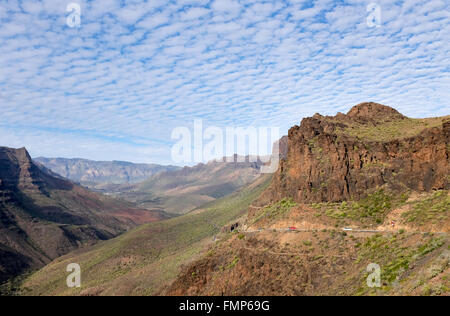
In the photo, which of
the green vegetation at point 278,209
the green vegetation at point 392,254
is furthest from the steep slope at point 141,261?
the green vegetation at point 392,254

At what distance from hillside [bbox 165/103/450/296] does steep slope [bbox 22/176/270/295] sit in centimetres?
1858

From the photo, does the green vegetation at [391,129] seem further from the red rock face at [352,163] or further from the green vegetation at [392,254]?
the green vegetation at [392,254]

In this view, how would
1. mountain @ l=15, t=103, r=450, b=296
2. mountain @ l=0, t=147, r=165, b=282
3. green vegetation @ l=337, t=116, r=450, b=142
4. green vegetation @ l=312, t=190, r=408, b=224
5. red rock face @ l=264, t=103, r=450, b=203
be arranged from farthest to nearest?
mountain @ l=0, t=147, r=165, b=282
green vegetation @ l=337, t=116, r=450, b=142
red rock face @ l=264, t=103, r=450, b=203
green vegetation @ l=312, t=190, r=408, b=224
mountain @ l=15, t=103, r=450, b=296

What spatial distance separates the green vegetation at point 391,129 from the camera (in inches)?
2071

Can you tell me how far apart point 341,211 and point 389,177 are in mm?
8200

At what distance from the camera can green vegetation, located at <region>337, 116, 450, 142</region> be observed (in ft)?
173

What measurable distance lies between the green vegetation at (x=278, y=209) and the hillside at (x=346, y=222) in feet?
0.73

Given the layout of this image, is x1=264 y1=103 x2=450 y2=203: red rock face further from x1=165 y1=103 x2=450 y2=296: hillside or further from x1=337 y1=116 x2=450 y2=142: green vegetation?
x1=337 y1=116 x2=450 y2=142: green vegetation

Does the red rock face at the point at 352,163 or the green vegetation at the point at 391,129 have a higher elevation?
the green vegetation at the point at 391,129

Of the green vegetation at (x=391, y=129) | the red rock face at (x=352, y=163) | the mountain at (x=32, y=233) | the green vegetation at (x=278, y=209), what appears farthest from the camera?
the mountain at (x=32, y=233)

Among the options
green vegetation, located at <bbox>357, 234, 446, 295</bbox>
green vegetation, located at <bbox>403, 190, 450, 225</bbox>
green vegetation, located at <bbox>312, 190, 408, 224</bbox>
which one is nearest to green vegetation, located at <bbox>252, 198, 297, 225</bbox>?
green vegetation, located at <bbox>312, 190, 408, 224</bbox>

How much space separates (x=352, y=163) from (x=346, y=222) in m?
10.4

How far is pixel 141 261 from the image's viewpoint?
91.7 m
